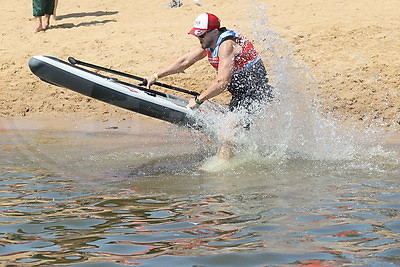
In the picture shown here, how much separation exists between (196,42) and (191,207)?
6746 mm

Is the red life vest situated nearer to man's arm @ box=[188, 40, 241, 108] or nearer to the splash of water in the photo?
man's arm @ box=[188, 40, 241, 108]

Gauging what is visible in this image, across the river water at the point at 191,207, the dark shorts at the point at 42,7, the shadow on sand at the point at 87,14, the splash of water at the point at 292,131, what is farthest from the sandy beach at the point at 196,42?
the river water at the point at 191,207

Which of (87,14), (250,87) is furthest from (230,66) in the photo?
(87,14)

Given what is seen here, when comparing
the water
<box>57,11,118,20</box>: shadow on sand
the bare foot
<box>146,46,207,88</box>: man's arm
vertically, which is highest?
<box>57,11,118,20</box>: shadow on sand

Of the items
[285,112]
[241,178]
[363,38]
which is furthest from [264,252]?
[363,38]

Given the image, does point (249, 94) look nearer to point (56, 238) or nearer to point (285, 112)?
point (285, 112)

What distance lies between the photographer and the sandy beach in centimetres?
1112

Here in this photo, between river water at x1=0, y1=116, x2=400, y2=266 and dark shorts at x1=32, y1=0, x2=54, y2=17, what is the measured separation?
183 inches

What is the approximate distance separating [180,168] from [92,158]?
125 cm

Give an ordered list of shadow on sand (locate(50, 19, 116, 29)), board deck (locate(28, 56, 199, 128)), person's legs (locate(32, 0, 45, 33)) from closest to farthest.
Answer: board deck (locate(28, 56, 199, 128))
person's legs (locate(32, 0, 45, 33))
shadow on sand (locate(50, 19, 116, 29))

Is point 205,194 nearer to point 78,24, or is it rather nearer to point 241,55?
point 241,55

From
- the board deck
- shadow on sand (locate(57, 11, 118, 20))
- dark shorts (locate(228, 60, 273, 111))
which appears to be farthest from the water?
shadow on sand (locate(57, 11, 118, 20))

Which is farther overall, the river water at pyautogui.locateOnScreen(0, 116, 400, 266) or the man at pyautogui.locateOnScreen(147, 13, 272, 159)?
the man at pyautogui.locateOnScreen(147, 13, 272, 159)

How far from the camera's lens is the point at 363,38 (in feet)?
39.9
